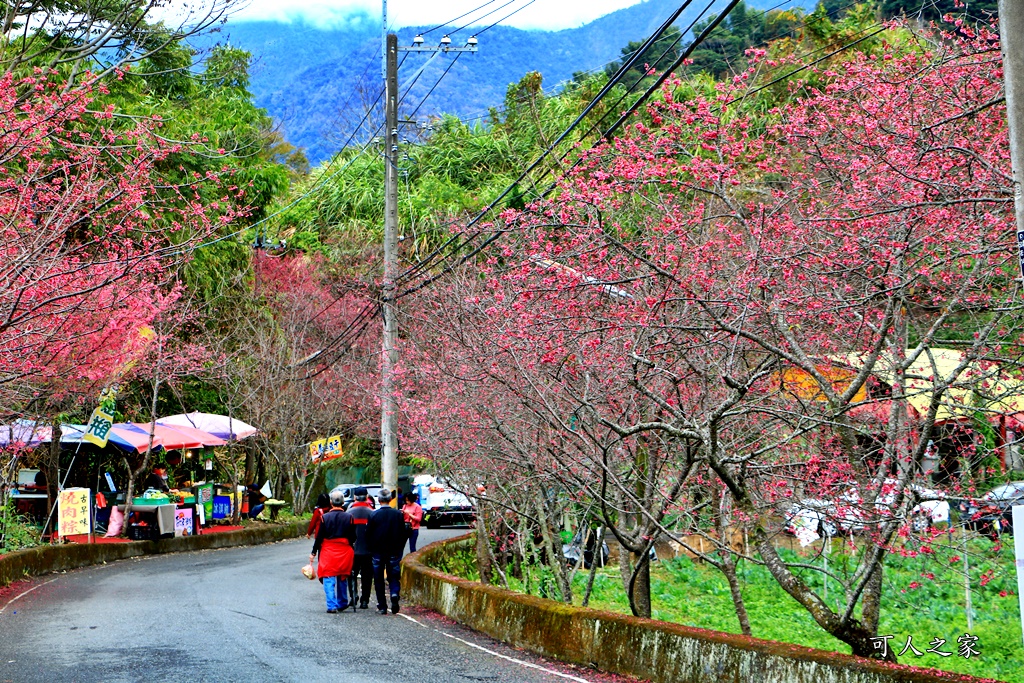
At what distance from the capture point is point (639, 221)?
15.6 m

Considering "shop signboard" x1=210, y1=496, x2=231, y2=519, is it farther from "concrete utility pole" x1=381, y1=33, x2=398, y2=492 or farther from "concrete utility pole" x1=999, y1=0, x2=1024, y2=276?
"concrete utility pole" x1=999, y1=0, x2=1024, y2=276

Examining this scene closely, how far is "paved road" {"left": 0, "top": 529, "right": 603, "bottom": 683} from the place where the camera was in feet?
32.0

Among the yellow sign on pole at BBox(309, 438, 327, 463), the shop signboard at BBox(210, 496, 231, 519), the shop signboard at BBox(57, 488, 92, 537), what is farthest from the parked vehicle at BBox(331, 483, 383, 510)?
the shop signboard at BBox(57, 488, 92, 537)

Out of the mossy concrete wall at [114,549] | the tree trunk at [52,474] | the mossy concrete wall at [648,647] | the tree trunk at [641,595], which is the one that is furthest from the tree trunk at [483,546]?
the tree trunk at [52,474]

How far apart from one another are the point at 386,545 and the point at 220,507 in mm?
18649

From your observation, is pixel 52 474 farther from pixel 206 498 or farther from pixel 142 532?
pixel 206 498

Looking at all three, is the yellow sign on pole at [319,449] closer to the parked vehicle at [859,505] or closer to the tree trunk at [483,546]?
the tree trunk at [483,546]

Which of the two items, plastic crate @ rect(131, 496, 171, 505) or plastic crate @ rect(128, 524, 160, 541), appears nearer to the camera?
plastic crate @ rect(128, 524, 160, 541)

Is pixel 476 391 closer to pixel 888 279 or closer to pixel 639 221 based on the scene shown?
pixel 639 221

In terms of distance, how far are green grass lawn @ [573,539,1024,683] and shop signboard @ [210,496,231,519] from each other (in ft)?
44.8

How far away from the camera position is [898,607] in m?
19.0

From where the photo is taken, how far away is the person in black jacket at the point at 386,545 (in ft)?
48.1

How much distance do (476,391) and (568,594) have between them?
2.82m

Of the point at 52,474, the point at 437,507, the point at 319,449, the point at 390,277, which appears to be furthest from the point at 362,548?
the point at 437,507
